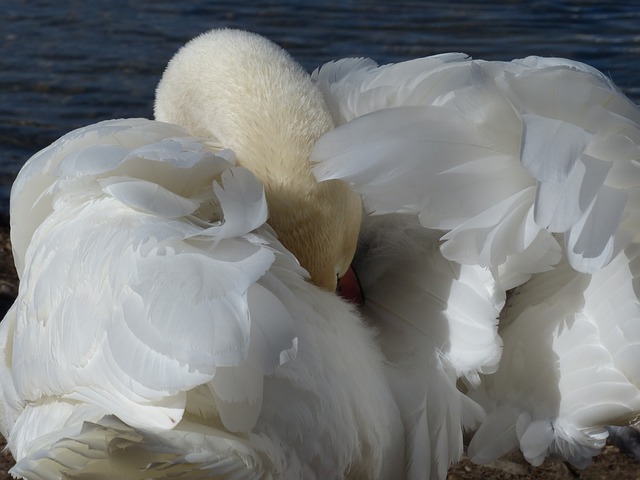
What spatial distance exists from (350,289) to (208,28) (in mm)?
4848

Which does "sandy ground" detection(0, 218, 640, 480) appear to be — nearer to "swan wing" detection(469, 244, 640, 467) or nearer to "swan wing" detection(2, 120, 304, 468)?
"swan wing" detection(469, 244, 640, 467)

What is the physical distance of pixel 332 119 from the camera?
2.83m

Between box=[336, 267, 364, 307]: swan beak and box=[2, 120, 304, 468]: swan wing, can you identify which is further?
box=[336, 267, 364, 307]: swan beak

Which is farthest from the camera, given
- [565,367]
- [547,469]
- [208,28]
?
[208,28]

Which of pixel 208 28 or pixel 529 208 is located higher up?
pixel 529 208

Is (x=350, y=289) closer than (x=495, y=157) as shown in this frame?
No

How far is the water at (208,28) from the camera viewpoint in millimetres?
6500

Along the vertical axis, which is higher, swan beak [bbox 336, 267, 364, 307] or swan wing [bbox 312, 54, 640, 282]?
swan wing [bbox 312, 54, 640, 282]

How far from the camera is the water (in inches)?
256

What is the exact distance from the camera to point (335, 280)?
106 inches

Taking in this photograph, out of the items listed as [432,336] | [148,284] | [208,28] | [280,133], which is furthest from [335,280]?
[208,28]

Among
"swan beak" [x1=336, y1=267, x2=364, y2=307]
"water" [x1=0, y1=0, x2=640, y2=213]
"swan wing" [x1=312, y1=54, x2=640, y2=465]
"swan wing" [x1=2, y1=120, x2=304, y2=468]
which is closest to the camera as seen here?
"swan wing" [x1=2, y1=120, x2=304, y2=468]

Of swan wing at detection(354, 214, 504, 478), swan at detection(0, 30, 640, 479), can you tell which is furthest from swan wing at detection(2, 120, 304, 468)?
swan wing at detection(354, 214, 504, 478)

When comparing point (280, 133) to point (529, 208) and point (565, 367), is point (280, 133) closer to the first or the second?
point (529, 208)
